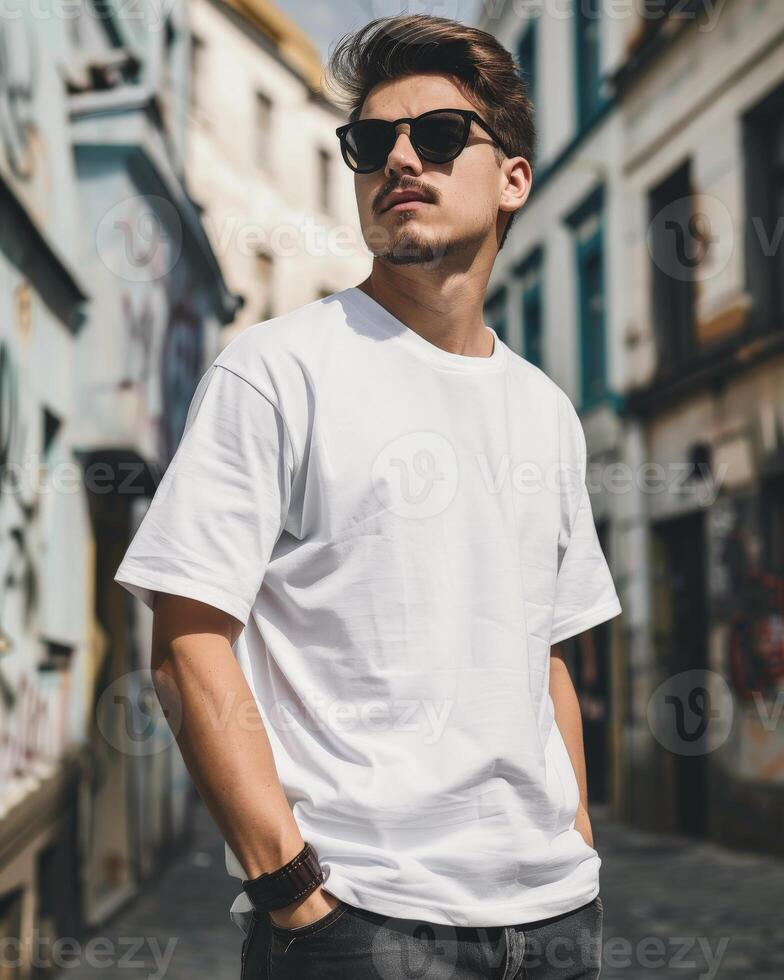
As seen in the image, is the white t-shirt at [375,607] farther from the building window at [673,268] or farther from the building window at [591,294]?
the building window at [591,294]

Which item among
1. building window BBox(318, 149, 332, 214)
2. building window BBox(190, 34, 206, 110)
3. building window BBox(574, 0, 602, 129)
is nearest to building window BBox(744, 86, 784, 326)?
building window BBox(574, 0, 602, 129)

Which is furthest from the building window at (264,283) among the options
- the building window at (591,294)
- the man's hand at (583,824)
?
the man's hand at (583,824)

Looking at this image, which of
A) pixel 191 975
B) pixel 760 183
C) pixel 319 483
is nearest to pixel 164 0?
pixel 760 183

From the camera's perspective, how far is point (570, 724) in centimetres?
231

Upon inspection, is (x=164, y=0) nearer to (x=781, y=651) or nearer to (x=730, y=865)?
(x=781, y=651)

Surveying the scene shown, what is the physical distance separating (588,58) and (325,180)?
1124cm

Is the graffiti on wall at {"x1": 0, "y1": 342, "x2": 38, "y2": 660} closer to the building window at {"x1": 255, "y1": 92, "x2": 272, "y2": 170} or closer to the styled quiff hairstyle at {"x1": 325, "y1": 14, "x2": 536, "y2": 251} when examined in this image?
the styled quiff hairstyle at {"x1": 325, "y1": 14, "x2": 536, "y2": 251}

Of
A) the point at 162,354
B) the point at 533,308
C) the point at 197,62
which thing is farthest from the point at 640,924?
the point at 197,62

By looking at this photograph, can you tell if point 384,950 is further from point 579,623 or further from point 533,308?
point 533,308

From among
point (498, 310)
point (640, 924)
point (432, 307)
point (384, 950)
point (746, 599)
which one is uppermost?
point (498, 310)

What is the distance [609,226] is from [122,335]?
8.36 meters

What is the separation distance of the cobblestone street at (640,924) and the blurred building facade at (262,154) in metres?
10.2

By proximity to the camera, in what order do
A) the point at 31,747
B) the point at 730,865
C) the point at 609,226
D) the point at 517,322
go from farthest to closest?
the point at 517,322 → the point at 609,226 → the point at 730,865 → the point at 31,747

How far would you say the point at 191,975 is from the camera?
695cm
